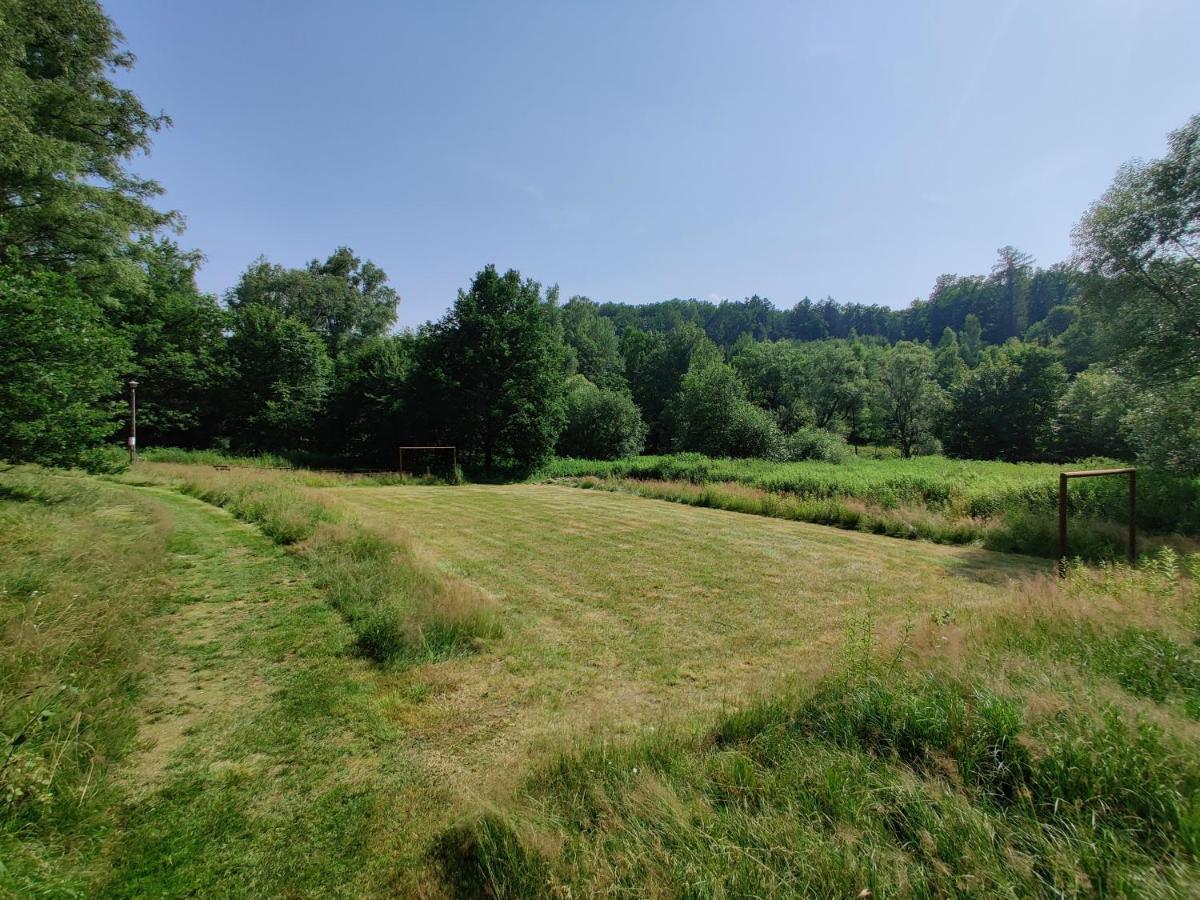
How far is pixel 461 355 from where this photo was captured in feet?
114

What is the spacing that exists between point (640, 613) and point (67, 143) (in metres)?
21.4

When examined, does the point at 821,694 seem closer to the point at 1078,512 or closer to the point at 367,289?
the point at 1078,512

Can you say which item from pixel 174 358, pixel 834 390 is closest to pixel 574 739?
pixel 174 358

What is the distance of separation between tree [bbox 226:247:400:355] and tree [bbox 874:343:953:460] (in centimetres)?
5386

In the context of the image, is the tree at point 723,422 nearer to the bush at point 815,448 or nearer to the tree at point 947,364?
the bush at point 815,448

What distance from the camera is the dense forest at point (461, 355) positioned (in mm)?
12609

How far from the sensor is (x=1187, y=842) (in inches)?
80.7

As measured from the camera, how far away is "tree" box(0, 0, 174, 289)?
12.5m

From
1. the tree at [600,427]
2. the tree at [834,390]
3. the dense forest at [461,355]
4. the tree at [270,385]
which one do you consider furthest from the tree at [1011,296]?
the tree at [270,385]

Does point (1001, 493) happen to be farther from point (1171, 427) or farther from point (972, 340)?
point (972, 340)

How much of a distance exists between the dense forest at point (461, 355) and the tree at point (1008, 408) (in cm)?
19

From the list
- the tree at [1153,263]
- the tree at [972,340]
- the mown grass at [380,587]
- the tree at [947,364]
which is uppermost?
the tree at [972,340]

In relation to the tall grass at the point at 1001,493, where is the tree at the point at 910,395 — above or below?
above

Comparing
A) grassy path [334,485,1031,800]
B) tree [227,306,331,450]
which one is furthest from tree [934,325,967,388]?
tree [227,306,331,450]
